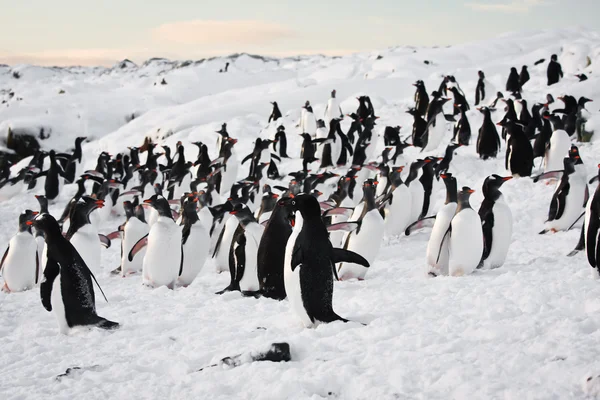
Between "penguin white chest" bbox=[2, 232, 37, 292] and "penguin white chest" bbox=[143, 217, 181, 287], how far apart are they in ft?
4.91

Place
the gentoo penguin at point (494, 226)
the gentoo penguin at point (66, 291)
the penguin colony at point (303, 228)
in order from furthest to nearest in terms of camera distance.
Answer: the gentoo penguin at point (494, 226)
the gentoo penguin at point (66, 291)
the penguin colony at point (303, 228)

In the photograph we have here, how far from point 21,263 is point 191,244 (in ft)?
6.51

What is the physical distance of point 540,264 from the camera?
18.1ft

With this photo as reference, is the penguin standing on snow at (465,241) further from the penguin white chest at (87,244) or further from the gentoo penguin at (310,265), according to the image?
the penguin white chest at (87,244)

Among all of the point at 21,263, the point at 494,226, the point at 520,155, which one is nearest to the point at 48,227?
the point at 21,263

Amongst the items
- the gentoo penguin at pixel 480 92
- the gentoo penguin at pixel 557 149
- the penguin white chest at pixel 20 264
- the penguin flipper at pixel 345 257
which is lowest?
the penguin white chest at pixel 20 264

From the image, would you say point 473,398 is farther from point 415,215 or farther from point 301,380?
point 415,215

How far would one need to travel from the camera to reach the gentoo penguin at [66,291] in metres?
4.35

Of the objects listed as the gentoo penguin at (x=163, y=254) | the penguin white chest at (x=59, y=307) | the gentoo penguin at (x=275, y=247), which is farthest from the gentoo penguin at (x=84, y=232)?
the gentoo penguin at (x=275, y=247)

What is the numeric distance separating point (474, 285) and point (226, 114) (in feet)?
57.4

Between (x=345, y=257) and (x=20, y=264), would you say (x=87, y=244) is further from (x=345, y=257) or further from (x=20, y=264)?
(x=345, y=257)

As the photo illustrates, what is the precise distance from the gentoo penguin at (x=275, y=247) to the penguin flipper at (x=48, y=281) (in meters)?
1.67

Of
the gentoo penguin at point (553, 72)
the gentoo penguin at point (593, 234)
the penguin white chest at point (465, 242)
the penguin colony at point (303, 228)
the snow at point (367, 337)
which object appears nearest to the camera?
the snow at point (367, 337)

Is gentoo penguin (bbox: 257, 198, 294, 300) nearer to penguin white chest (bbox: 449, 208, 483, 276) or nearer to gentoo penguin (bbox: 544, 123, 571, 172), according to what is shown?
penguin white chest (bbox: 449, 208, 483, 276)
